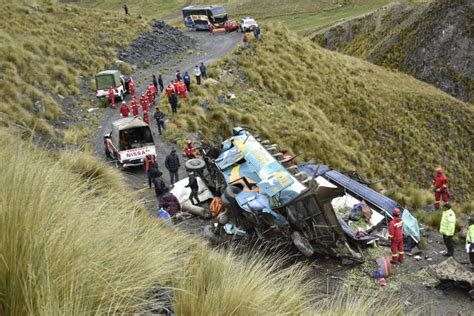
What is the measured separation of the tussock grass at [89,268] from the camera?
3285 mm

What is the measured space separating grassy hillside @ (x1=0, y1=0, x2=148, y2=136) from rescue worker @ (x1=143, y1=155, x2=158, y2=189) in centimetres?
446

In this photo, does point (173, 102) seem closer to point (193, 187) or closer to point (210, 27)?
point (193, 187)

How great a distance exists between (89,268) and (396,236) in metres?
10.4

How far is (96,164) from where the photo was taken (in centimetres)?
1178

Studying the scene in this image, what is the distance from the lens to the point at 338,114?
33938 millimetres

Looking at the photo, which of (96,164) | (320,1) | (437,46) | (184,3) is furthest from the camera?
(184,3)

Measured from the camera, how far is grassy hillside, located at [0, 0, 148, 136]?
947 inches

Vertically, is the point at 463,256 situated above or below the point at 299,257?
below

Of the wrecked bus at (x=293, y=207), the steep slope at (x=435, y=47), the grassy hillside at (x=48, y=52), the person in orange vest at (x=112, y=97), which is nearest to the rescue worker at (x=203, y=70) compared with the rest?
the person in orange vest at (x=112, y=97)

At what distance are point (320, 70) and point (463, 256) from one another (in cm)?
2728

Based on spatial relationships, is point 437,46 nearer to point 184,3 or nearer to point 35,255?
point 35,255

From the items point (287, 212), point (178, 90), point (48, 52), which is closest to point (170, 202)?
point (287, 212)

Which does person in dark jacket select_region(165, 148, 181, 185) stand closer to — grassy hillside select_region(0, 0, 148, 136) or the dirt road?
the dirt road

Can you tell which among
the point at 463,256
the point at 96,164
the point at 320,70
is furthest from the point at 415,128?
the point at 96,164
